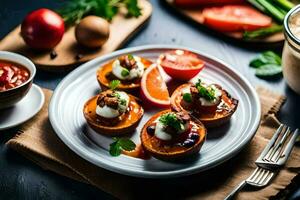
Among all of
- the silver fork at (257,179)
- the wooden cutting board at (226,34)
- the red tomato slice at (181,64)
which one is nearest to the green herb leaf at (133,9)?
the wooden cutting board at (226,34)

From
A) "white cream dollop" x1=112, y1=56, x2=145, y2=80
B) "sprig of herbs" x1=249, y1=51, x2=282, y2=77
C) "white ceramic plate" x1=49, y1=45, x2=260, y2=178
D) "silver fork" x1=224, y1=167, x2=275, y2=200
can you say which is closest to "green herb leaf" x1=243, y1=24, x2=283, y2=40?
"sprig of herbs" x1=249, y1=51, x2=282, y2=77

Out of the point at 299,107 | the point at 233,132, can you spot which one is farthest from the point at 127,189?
the point at 299,107

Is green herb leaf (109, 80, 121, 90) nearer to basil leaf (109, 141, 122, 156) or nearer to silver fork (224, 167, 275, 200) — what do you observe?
basil leaf (109, 141, 122, 156)

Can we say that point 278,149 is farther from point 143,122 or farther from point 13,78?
point 13,78

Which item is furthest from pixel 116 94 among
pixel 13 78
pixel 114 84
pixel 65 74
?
pixel 65 74

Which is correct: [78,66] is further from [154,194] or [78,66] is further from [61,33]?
[154,194]
